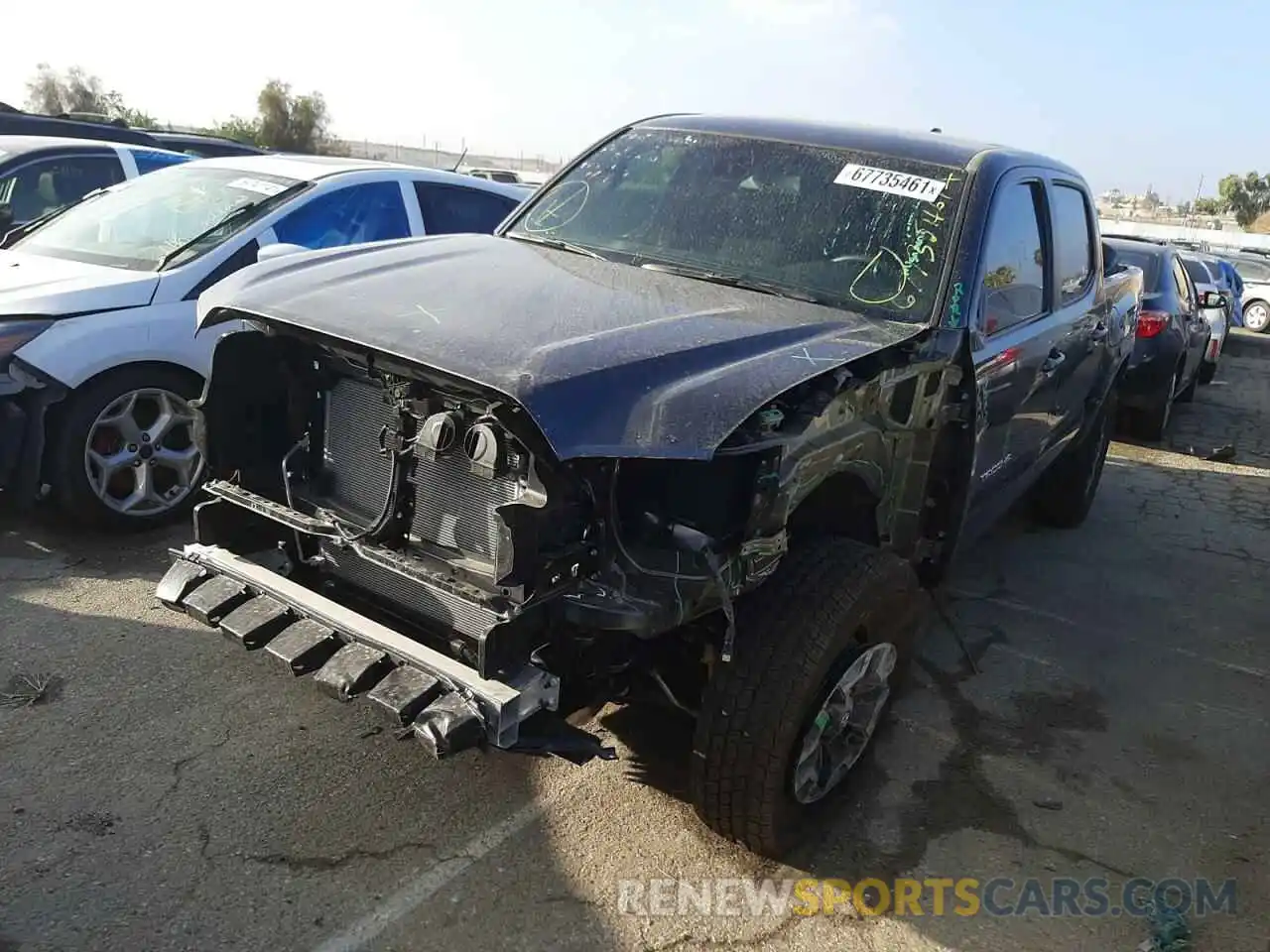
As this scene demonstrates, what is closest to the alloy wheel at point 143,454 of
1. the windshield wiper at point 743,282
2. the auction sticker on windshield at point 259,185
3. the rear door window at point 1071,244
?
the auction sticker on windshield at point 259,185

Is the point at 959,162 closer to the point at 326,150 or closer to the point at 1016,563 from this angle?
the point at 1016,563

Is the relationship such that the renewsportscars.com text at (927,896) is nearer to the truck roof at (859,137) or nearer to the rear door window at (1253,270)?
the truck roof at (859,137)

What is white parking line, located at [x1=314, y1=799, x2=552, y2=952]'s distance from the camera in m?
2.53

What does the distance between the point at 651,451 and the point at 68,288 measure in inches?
140

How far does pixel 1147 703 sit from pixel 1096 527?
99.7 inches

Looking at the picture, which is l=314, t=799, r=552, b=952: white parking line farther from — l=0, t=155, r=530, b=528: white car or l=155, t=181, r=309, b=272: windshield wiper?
l=155, t=181, r=309, b=272: windshield wiper

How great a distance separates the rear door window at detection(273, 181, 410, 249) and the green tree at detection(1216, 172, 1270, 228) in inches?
2645

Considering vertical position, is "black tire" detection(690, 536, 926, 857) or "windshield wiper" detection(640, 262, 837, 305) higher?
"windshield wiper" detection(640, 262, 837, 305)

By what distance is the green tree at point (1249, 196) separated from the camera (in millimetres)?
60938

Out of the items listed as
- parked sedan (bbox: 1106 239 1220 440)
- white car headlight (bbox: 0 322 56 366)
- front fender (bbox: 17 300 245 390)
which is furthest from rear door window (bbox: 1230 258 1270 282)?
white car headlight (bbox: 0 322 56 366)

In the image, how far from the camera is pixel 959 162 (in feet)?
12.3

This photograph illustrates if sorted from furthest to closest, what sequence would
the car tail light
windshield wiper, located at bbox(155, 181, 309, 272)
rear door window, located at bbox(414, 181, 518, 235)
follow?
1. the car tail light
2. rear door window, located at bbox(414, 181, 518, 235)
3. windshield wiper, located at bbox(155, 181, 309, 272)

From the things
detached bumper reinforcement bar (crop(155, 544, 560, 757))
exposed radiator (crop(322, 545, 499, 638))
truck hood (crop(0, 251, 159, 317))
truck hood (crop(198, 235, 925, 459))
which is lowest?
detached bumper reinforcement bar (crop(155, 544, 560, 757))

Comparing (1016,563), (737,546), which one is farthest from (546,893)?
(1016,563)
